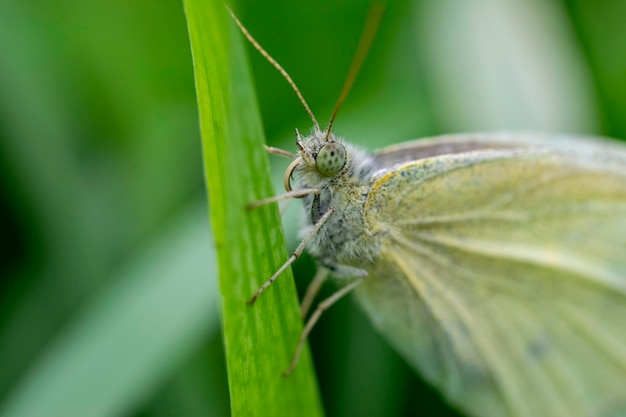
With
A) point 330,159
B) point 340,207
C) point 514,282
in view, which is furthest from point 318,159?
point 514,282

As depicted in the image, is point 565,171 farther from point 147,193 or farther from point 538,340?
point 147,193

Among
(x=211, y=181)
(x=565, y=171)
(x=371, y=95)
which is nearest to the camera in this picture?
(x=211, y=181)

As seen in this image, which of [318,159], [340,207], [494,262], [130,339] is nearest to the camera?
[318,159]

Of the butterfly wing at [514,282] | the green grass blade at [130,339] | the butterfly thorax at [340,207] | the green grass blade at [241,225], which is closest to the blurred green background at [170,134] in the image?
the green grass blade at [130,339]

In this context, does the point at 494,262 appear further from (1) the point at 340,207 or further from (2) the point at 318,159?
(2) the point at 318,159

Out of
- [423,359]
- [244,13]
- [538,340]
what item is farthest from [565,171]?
[244,13]

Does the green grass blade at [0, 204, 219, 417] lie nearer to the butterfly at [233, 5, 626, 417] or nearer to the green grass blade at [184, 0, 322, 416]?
the butterfly at [233, 5, 626, 417]
